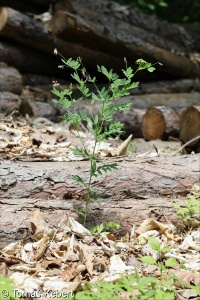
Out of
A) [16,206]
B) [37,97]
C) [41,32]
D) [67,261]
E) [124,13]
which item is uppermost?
[124,13]

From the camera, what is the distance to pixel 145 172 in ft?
11.9

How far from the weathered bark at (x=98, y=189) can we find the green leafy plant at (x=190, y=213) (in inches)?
3.3

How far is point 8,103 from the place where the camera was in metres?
6.23

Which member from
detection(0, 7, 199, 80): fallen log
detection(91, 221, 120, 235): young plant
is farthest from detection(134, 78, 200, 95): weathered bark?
detection(91, 221, 120, 235): young plant

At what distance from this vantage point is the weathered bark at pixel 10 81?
685 cm

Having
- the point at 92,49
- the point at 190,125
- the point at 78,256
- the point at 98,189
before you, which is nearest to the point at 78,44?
the point at 92,49

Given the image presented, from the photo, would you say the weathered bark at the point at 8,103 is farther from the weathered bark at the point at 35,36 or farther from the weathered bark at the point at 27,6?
the weathered bark at the point at 27,6

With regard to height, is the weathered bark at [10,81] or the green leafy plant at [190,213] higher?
the weathered bark at [10,81]

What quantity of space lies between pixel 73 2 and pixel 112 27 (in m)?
1.02

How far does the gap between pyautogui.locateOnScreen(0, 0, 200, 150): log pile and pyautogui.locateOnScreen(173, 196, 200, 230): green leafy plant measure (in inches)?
117

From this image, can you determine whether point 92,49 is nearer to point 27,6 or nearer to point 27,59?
point 27,59

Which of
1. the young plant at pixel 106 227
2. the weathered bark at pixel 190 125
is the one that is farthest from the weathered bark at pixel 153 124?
the young plant at pixel 106 227

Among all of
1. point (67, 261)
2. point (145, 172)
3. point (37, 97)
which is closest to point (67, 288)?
point (67, 261)

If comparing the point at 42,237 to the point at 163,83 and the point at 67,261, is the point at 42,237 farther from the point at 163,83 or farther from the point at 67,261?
the point at 163,83
